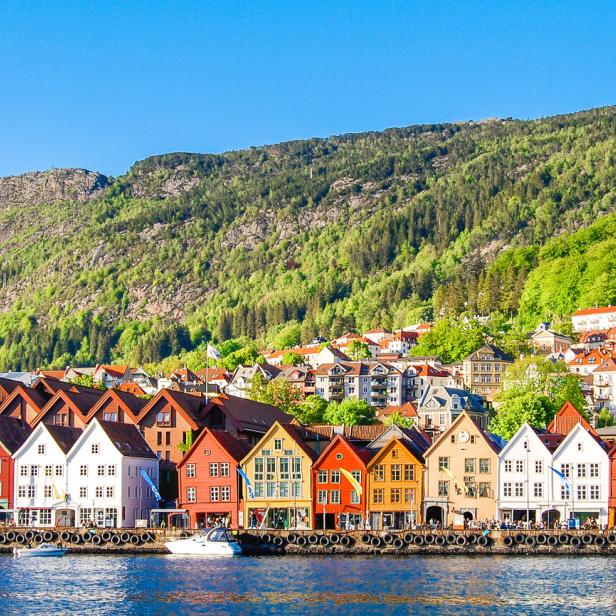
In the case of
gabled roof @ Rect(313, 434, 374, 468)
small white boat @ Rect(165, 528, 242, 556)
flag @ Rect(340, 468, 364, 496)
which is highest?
gabled roof @ Rect(313, 434, 374, 468)

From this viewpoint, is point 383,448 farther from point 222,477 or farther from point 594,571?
point 594,571

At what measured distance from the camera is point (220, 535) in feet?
367

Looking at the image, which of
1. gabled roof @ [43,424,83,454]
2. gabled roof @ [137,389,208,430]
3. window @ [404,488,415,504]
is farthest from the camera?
gabled roof @ [137,389,208,430]

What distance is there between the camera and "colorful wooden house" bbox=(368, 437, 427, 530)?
12606 centimetres

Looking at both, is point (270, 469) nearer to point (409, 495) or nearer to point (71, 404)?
point (409, 495)

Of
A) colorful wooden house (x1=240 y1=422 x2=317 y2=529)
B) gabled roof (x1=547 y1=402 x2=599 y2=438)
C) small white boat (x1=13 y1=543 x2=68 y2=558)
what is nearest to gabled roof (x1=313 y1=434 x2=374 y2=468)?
colorful wooden house (x1=240 y1=422 x2=317 y2=529)

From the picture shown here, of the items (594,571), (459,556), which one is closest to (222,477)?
(459,556)

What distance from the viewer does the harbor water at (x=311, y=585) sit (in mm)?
78188

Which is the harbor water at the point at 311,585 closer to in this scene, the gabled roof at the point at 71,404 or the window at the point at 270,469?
the window at the point at 270,469

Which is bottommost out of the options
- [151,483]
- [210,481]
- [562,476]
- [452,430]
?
[151,483]

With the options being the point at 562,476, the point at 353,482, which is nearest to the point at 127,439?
the point at 353,482

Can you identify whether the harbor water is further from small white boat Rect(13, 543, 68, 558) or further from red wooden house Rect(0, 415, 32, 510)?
red wooden house Rect(0, 415, 32, 510)

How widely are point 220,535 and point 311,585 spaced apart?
25.7 meters

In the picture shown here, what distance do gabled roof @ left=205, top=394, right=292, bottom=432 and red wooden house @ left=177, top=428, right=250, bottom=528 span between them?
1027cm
